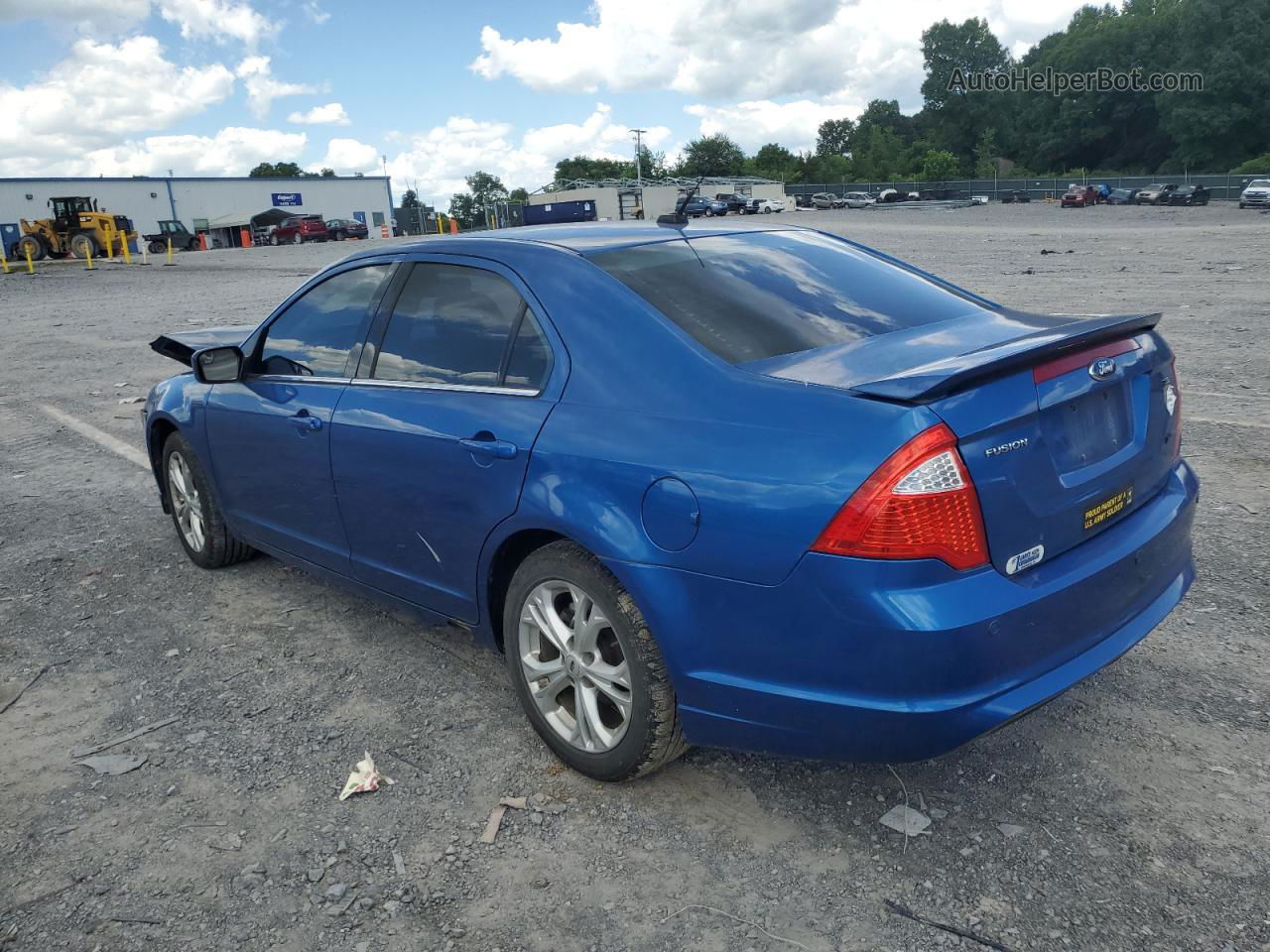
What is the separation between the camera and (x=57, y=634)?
4609mm

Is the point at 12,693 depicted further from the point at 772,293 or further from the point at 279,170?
the point at 279,170

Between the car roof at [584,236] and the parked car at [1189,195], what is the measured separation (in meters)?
53.7

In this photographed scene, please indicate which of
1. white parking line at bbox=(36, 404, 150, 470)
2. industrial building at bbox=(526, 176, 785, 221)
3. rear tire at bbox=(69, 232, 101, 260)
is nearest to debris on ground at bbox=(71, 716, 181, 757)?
white parking line at bbox=(36, 404, 150, 470)

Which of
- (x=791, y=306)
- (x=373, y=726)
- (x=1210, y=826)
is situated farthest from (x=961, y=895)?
(x=373, y=726)

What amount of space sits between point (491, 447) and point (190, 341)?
3.26 metres

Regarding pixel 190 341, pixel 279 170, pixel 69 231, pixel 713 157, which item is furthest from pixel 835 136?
pixel 190 341

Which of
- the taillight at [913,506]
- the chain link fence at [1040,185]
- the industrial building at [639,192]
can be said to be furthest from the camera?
the industrial building at [639,192]

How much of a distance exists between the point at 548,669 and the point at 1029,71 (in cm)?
13878

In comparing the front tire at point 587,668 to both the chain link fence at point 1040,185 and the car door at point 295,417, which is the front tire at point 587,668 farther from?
the chain link fence at point 1040,185

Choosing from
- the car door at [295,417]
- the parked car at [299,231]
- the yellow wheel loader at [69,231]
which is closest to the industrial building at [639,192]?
the parked car at [299,231]

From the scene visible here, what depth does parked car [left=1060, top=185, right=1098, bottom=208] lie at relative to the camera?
54.0m

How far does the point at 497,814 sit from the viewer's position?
10.1 feet

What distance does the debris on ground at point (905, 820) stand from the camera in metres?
2.87

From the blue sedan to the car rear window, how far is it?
0.05 feet
